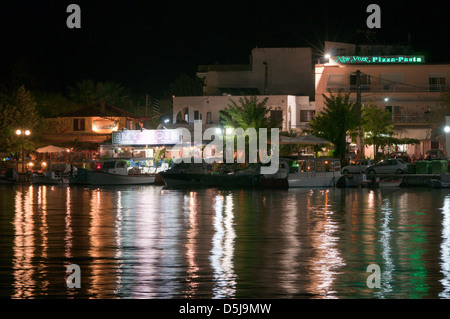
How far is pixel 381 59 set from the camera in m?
81.3

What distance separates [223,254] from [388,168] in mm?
44504

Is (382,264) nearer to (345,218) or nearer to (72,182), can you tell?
(345,218)

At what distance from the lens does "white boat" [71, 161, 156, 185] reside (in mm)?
57625

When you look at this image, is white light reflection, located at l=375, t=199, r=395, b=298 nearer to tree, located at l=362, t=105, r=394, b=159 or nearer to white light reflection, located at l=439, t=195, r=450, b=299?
white light reflection, located at l=439, t=195, r=450, b=299

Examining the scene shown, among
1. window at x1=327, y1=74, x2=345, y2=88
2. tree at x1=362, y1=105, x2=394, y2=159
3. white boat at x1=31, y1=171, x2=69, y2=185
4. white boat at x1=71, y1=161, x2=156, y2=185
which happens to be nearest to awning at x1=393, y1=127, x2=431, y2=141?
tree at x1=362, y1=105, x2=394, y2=159

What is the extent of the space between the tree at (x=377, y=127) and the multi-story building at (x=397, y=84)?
173 inches

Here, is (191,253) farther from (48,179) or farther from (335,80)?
(335,80)

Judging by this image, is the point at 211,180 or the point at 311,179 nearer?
the point at 311,179

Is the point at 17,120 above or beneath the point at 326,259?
above

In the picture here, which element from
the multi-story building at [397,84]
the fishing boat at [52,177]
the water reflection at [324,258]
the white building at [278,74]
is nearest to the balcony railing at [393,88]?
the multi-story building at [397,84]

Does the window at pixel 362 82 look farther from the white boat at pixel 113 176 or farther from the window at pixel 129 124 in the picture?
the white boat at pixel 113 176

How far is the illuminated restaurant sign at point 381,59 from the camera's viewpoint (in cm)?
8100

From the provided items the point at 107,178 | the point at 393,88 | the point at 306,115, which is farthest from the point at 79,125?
the point at 393,88
